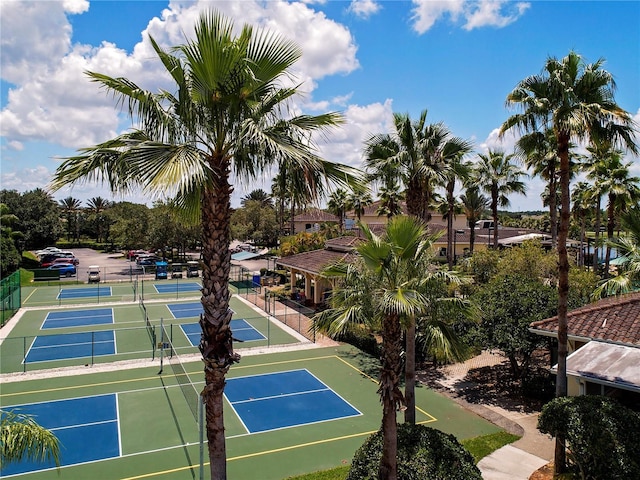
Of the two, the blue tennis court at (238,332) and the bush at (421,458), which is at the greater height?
the bush at (421,458)

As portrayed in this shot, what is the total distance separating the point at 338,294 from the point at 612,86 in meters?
8.58

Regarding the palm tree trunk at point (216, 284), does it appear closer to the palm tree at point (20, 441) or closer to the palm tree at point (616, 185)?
the palm tree at point (20, 441)

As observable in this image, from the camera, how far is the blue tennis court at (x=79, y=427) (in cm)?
1370

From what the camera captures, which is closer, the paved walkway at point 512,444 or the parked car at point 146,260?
the paved walkway at point 512,444

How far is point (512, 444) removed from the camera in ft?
47.6

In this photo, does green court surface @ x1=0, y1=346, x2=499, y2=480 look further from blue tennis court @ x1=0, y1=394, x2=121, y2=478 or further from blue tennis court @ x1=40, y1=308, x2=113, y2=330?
blue tennis court @ x1=40, y1=308, x2=113, y2=330

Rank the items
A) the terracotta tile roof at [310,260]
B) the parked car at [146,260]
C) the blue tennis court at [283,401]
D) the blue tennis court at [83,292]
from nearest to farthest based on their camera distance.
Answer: the blue tennis court at [283,401] → the terracotta tile roof at [310,260] → the blue tennis court at [83,292] → the parked car at [146,260]

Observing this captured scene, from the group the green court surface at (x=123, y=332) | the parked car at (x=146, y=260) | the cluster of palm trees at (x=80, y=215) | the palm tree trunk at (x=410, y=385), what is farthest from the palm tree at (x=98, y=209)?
the palm tree trunk at (x=410, y=385)

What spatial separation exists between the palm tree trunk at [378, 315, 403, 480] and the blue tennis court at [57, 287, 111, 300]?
35.8m

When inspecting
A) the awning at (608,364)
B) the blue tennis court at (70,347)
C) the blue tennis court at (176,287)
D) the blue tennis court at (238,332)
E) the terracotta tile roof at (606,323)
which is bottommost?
the blue tennis court at (238,332)

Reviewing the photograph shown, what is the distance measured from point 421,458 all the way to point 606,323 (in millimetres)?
8599

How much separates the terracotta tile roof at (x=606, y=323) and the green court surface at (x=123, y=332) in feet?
49.2

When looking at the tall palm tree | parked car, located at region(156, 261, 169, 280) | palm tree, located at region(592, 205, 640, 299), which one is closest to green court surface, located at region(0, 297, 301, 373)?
parked car, located at region(156, 261, 169, 280)

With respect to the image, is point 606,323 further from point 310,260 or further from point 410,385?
point 310,260
